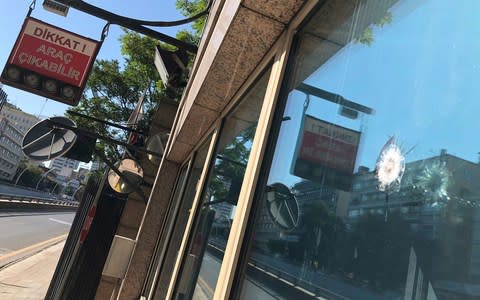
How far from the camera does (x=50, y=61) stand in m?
4.52

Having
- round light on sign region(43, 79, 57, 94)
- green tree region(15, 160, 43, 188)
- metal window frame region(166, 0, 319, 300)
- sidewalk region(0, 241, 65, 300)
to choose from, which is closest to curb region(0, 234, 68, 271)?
sidewalk region(0, 241, 65, 300)

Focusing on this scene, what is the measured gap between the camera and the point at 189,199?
3.56 m

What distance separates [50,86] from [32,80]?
0.66ft

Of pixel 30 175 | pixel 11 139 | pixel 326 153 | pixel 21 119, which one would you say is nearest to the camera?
pixel 326 153

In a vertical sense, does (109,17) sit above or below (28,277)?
above

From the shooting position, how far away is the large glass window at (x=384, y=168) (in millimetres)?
551

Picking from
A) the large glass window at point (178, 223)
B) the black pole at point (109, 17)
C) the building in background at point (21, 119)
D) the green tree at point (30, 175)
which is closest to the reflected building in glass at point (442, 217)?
the large glass window at point (178, 223)

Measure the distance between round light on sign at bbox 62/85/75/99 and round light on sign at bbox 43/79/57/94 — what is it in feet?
0.33

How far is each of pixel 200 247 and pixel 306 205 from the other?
1491mm

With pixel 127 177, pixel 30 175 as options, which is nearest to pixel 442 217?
pixel 127 177

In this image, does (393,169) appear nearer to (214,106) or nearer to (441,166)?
(441,166)

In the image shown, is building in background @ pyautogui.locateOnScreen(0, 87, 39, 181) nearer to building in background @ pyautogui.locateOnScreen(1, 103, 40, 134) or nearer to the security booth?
building in background @ pyautogui.locateOnScreen(1, 103, 40, 134)

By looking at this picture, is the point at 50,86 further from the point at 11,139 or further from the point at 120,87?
the point at 11,139

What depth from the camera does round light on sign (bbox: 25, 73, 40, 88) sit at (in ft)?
14.3
